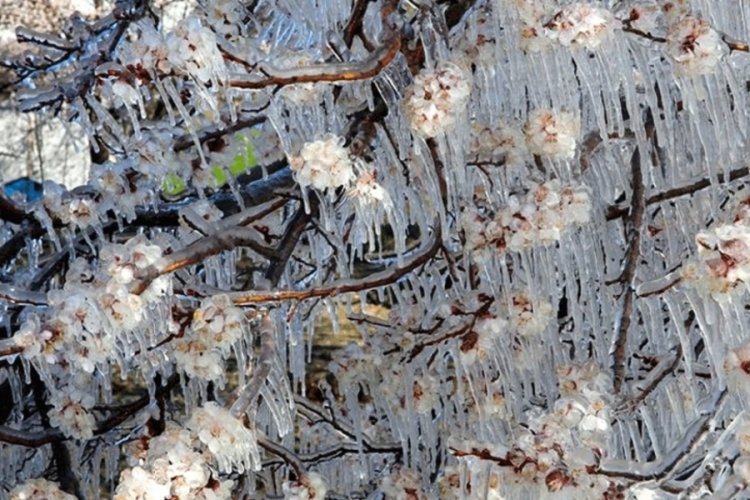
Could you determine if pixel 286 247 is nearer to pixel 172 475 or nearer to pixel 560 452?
pixel 172 475

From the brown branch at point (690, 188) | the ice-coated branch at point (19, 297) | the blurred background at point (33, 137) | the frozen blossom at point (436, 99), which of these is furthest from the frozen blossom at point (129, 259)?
the blurred background at point (33, 137)

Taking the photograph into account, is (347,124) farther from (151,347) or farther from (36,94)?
(36,94)

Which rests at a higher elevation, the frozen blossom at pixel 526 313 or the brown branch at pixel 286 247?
the brown branch at pixel 286 247

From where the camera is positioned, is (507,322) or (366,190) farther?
(507,322)

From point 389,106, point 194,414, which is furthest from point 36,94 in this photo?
point 194,414

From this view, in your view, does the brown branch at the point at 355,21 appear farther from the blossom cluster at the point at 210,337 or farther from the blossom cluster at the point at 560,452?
the blossom cluster at the point at 560,452

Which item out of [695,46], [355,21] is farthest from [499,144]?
[695,46]
